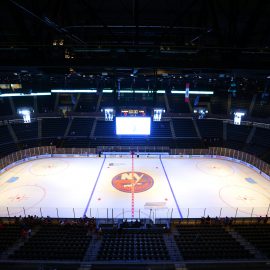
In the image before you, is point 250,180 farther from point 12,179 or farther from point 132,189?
point 12,179

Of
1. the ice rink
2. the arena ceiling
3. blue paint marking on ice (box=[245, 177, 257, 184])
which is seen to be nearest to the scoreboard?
the arena ceiling

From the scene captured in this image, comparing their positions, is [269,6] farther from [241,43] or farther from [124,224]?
[124,224]

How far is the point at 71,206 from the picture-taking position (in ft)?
64.2

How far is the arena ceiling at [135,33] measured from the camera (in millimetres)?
8180

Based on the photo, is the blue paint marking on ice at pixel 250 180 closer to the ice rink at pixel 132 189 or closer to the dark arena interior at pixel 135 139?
the ice rink at pixel 132 189

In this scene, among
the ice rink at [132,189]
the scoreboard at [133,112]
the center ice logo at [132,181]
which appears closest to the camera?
the scoreboard at [133,112]

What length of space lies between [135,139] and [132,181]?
1186cm

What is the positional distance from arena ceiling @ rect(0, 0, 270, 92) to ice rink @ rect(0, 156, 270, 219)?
12.1 metres

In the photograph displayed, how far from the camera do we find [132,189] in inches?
884

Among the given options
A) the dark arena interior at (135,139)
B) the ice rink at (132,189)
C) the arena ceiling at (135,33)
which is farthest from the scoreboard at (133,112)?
the ice rink at (132,189)

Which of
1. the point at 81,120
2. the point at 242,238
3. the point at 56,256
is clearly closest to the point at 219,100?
the point at 81,120

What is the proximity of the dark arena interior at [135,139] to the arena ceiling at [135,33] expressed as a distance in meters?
0.06

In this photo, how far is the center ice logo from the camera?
74.3ft

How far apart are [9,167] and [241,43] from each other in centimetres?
2783
